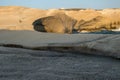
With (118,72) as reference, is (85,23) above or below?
below

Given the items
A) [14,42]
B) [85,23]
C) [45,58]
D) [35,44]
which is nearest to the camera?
[45,58]

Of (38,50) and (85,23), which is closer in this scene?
(38,50)

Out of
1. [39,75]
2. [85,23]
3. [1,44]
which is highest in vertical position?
[39,75]

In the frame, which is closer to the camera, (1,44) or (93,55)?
(93,55)

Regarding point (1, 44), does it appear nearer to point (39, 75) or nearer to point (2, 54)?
point (2, 54)

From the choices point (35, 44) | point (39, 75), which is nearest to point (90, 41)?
point (35, 44)

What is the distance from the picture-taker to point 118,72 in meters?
2.42

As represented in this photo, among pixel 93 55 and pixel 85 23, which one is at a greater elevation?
pixel 93 55

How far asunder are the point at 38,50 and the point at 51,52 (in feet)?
0.77

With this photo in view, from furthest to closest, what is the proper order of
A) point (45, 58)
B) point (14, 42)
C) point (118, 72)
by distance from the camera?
point (14, 42)
point (45, 58)
point (118, 72)

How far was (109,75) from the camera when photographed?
2.29m

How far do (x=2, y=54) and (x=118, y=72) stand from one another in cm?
130

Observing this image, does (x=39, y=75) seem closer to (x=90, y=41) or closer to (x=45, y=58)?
(x=45, y=58)

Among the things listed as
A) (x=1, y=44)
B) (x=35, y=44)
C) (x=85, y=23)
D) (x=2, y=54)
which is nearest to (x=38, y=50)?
(x=35, y=44)
